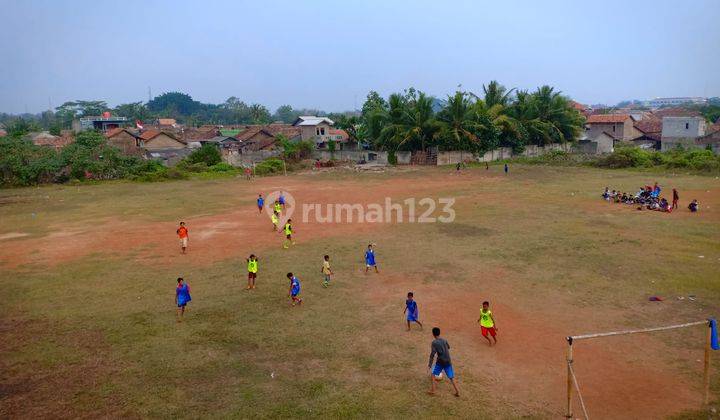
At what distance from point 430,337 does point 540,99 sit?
2017 inches

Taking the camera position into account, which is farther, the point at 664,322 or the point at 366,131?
the point at 366,131

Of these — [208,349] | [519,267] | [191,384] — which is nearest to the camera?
[191,384]

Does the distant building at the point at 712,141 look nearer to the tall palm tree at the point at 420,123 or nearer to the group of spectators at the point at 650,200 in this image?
the tall palm tree at the point at 420,123

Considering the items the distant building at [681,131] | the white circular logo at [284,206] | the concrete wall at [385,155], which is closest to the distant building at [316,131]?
the concrete wall at [385,155]

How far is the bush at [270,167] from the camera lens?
46.4 m

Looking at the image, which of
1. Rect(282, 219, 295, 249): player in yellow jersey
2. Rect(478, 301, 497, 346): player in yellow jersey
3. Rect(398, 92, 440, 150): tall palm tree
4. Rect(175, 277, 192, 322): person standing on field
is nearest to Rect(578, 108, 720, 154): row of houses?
Rect(398, 92, 440, 150): tall palm tree

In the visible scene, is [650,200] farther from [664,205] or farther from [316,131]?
[316,131]

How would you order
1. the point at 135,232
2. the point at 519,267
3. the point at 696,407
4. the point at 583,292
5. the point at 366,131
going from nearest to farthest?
the point at 696,407 → the point at 583,292 → the point at 519,267 → the point at 135,232 → the point at 366,131

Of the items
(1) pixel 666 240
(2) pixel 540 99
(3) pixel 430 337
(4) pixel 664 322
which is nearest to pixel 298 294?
(3) pixel 430 337

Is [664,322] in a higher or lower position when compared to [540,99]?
lower

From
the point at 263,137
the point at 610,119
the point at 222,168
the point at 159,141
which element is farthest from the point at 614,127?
the point at 159,141

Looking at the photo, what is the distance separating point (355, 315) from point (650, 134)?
62.0m

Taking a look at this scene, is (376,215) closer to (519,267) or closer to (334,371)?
(519,267)

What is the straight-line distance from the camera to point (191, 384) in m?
9.06
